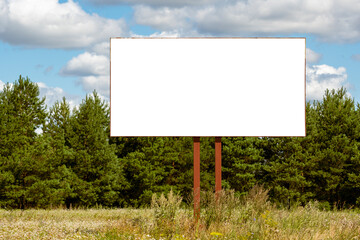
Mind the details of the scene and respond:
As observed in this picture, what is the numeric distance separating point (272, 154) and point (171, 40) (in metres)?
29.0

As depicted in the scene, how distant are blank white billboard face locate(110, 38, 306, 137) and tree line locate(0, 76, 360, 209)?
22.9 m

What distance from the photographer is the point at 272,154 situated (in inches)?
1535

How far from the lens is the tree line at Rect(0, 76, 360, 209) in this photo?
3356 centimetres

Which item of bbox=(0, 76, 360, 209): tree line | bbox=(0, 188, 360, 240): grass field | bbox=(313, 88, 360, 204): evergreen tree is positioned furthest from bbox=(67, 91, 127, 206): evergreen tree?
bbox=(0, 188, 360, 240): grass field

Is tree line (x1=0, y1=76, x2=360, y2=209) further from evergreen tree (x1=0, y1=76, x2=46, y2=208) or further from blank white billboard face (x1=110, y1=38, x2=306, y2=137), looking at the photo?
blank white billboard face (x1=110, y1=38, x2=306, y2=137)

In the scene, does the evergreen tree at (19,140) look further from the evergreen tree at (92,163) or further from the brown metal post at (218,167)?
the brown metal post at (218,167)

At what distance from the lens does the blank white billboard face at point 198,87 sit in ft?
37.8

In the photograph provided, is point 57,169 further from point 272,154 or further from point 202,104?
point 202,104

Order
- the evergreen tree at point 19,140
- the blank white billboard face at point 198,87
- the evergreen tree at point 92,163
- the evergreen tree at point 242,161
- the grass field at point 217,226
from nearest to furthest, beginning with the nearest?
the grass field at point 217,226, the blank white billboard face at point 198,87, the evergreen tree at point 19,140, the evergreen tree at point 92,163, the evergreen tree at point 242,161

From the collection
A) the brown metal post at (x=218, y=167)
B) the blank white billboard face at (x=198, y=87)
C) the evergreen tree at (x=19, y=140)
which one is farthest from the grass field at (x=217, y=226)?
the evergreen tree at (x=19, y=140)

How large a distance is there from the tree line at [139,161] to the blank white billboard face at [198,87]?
22.9 metres

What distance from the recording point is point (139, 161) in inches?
1460

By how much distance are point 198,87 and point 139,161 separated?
26181mm

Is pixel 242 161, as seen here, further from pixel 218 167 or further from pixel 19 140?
pixel 218 167
